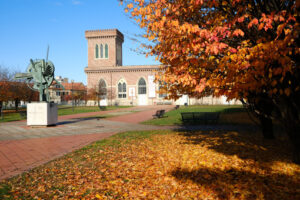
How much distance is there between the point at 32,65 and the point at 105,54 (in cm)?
4117

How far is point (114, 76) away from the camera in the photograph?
51.6m

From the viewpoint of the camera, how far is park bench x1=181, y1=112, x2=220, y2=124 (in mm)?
12664

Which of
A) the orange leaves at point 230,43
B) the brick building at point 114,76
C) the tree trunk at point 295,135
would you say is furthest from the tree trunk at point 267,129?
the brick building at point 114,76

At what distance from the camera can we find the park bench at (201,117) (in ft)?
41.5

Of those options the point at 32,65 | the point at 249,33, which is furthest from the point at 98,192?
the point at 32,65

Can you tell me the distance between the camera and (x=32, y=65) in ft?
43.7

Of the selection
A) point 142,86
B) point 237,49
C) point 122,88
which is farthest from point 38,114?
point 122,88

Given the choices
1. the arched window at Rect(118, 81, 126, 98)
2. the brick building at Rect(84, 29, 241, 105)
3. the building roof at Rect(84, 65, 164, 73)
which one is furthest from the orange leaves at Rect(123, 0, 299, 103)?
the arched window at Rect(118, 81, 126, 98)

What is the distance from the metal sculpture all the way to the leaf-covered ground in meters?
8.15

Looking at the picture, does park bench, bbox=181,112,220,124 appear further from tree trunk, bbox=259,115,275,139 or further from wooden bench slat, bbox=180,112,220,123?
tree trunk, bbox=259,115,275,139

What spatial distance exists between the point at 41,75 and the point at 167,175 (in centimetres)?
1165

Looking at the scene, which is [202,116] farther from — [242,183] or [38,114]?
[38,114]

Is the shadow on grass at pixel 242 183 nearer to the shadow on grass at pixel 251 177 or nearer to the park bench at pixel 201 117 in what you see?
the shadow on grass at pixel 251 177

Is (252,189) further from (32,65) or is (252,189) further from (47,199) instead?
(32,65)
